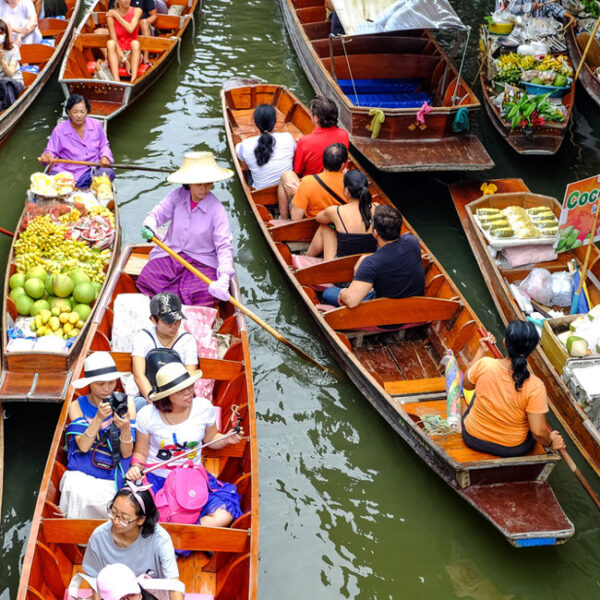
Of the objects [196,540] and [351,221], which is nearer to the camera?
[196,540]

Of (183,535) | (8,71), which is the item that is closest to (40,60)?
(8,71)

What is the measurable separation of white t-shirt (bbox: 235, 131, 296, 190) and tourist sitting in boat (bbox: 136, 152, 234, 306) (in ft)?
5.40

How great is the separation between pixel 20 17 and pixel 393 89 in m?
5.32

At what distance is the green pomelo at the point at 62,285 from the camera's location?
619cm

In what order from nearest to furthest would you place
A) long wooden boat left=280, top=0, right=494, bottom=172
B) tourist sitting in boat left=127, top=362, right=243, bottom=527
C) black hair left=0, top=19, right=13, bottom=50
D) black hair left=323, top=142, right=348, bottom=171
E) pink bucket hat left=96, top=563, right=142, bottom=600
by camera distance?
pink bucket hat left=96, top=563, right=142, bottom=600 → tourist sitting in boat left=127, top=362, right=243, bottom=527 → black hair left=323, top=142, right=348, bottom=171 → long wooden boat left=280, top=0, right=494, bottom=172 → black hair left=0, top=19, right=13, bottom=50

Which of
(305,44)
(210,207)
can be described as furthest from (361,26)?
(210,207)

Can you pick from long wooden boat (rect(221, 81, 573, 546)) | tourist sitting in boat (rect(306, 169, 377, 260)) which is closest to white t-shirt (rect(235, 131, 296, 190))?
long wooden boat (rect(221, 81, 573, 546))

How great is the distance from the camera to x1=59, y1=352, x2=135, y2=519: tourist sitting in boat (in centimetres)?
448

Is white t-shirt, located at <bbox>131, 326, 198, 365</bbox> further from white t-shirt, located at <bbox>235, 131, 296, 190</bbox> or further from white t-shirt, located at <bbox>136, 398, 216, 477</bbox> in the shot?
white t-shirt, located at <bbox>235, 131, 296, 190</bbox>

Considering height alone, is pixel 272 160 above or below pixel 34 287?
above

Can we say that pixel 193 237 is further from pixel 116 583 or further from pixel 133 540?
pixel 116 583

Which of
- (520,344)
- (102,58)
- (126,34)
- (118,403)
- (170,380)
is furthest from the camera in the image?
(102,58)

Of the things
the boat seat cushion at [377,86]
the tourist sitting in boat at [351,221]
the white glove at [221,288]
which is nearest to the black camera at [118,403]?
the white glove at [221,288]

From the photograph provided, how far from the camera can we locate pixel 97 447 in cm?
468
